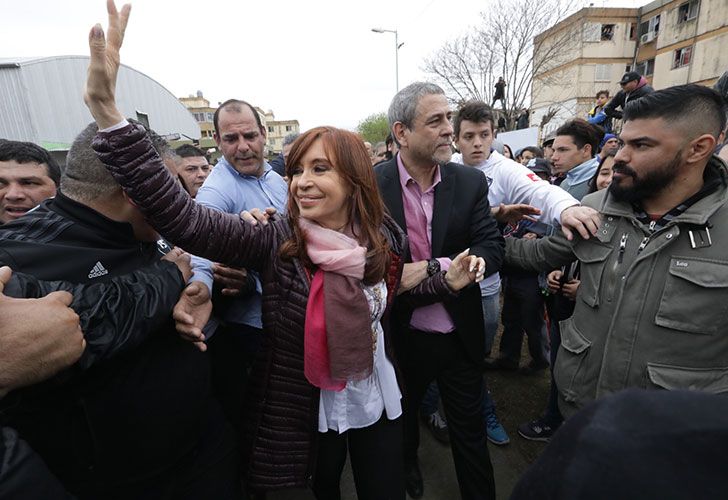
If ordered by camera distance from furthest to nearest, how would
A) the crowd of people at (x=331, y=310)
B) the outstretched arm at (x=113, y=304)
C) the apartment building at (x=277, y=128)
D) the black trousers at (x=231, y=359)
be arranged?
1. the apartment building at (x=277, y=128)
2. the black trousers at (x=231, y=359)
3. the outstretched arm at (x=113, y=304)
4. the crowd of people at (x=331, y=310)

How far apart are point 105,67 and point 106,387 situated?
3.42ft

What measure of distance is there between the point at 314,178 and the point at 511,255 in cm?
147

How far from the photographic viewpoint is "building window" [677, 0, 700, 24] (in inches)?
880

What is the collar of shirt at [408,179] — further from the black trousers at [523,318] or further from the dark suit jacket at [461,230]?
the black trousers at [523,318]

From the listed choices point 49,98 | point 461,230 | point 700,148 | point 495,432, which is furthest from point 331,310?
point 49,98

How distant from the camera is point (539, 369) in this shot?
3.78m

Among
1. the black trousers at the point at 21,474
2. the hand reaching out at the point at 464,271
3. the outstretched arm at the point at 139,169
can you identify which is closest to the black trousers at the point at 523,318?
the hand reaching out at the point at 464,271

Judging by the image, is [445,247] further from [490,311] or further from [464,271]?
[490,311]

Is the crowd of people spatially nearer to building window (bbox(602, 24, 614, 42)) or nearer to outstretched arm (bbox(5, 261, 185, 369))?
outstretched arm (bbox(5, 261, 185, 369))

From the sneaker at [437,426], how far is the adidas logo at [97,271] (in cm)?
272

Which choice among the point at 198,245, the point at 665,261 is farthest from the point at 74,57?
the point at 665,261

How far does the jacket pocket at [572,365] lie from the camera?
5.97 ft

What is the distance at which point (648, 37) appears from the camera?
86.9ft

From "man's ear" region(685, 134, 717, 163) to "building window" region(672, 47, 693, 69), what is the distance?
31.4 meters
